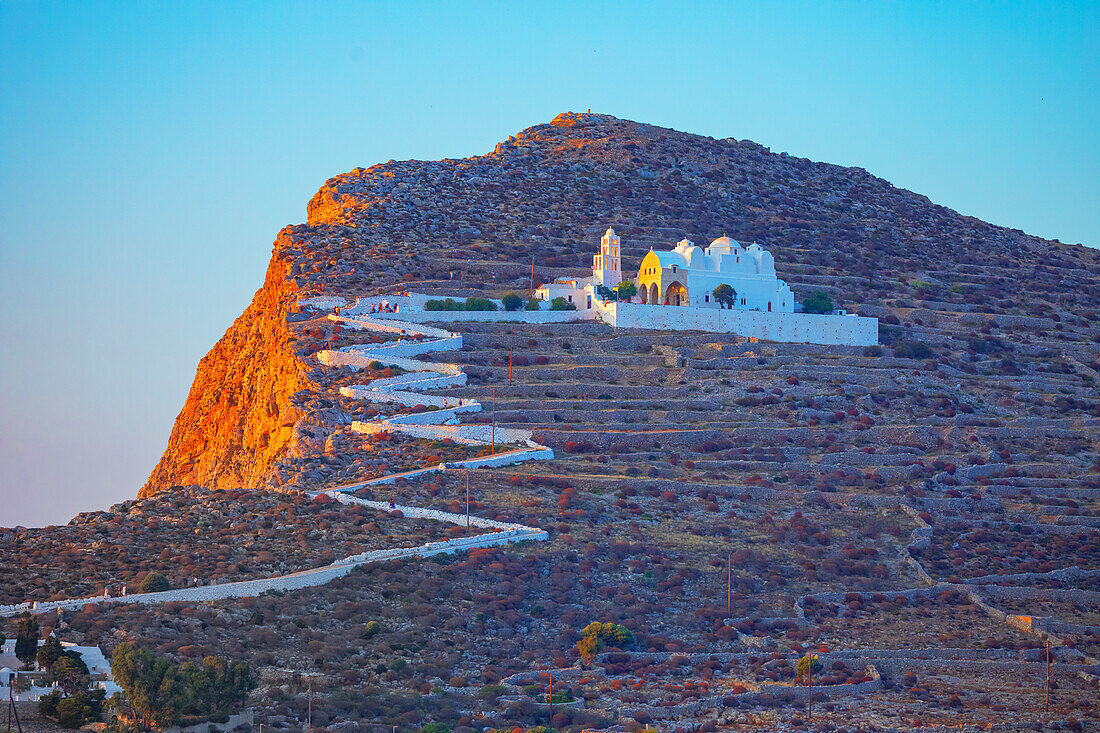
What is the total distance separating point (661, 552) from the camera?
50969 mm

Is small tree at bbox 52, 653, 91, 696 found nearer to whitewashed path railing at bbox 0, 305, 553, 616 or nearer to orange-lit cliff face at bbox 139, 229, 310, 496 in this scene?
whitewashed path railing at bbox 0, 305, 553, 616

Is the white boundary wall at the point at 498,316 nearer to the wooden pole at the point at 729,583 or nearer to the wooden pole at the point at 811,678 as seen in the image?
the wooden pole at the point at 729,583

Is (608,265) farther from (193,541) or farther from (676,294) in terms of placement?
(193,541)

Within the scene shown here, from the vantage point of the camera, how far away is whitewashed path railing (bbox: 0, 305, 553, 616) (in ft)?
135

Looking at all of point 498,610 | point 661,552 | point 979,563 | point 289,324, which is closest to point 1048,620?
point 979,563

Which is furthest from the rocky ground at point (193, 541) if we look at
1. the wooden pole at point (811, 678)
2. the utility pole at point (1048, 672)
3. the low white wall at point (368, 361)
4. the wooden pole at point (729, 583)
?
the utility pole at point (1048, 672)

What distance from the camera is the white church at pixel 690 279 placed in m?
76.4

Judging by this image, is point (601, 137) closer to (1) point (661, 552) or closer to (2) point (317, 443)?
(2) point (317, 443)

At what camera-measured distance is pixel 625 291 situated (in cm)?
7644

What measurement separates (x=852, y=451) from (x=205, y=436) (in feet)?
102

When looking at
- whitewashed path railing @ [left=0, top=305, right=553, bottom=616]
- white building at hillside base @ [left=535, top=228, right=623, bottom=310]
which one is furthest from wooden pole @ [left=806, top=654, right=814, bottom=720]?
white building at hillside base @ [left=535, top=228, right=623, bottom=310]

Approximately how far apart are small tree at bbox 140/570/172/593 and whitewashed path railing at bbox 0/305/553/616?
1.87ft

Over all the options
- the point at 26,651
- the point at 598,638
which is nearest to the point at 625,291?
the point at 598,638

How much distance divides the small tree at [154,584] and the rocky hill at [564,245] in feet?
48.1
